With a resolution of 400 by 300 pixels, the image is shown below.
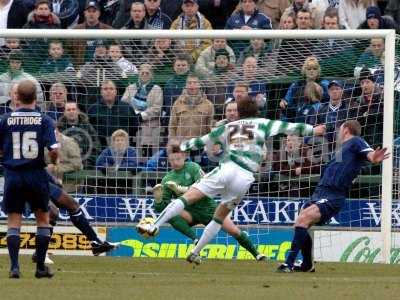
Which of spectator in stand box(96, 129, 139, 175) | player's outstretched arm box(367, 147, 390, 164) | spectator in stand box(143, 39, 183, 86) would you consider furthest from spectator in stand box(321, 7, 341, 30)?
player's outstretched arm box(367, 147, 390, 164)

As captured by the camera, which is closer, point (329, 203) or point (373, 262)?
point (329, 203)

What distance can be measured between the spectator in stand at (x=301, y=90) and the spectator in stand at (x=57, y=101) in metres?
3.18

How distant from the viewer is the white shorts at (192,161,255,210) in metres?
16.0

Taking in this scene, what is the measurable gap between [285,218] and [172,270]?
12.1ft

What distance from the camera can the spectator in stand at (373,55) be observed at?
761 inches

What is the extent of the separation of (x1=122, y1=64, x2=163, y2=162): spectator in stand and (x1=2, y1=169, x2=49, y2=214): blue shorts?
5651mm

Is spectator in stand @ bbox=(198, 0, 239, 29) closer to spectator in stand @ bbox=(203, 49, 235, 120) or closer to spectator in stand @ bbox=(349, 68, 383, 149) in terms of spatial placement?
spectator in stand @ bbox=(203, 49, 235, 120)

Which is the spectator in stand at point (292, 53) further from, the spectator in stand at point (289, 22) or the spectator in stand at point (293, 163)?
the spectator in stand at point (289, 22)

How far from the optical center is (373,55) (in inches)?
765

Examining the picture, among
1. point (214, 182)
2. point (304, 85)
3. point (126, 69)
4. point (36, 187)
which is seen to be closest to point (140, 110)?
point (126, 69)

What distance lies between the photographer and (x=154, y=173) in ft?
65.3

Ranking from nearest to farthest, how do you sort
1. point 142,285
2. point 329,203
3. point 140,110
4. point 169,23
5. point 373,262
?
point 142,285 < point 329,203 < point 373,262 < point 140,110 < point 169,23

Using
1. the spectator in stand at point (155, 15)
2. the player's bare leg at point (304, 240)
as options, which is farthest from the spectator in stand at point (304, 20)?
the player's bare leg at point (304, 240)

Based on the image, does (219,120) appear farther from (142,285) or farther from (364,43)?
(142,285)
